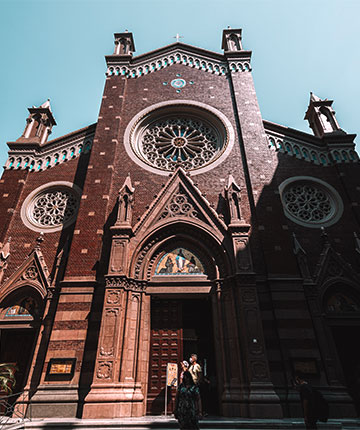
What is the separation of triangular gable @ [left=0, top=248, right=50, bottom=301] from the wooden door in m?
5.32

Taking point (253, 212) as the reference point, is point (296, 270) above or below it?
below

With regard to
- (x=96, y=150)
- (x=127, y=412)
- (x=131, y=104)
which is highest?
(x=131, y=104)

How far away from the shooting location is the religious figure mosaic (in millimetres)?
13289

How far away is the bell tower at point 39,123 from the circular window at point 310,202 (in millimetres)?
16312

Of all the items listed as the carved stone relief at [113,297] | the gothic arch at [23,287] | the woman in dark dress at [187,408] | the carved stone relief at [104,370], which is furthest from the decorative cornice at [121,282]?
the woman in dark dress at [187,408]

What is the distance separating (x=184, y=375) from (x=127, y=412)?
445 cm

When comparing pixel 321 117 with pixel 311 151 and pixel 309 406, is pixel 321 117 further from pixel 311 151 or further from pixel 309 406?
pixel 309 406

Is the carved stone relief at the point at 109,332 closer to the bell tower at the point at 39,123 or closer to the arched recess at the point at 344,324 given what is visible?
the arched recess at the point at 344,324

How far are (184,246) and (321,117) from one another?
47.2ft

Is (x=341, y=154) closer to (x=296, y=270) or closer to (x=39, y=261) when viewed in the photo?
(x=296, y=270)

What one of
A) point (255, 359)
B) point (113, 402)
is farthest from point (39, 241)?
point (255, 359)

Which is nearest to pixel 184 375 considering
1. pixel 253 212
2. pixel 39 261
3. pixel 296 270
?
pixel 296 270

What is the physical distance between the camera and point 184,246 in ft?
46.0

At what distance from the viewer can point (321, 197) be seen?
55.9 feet
